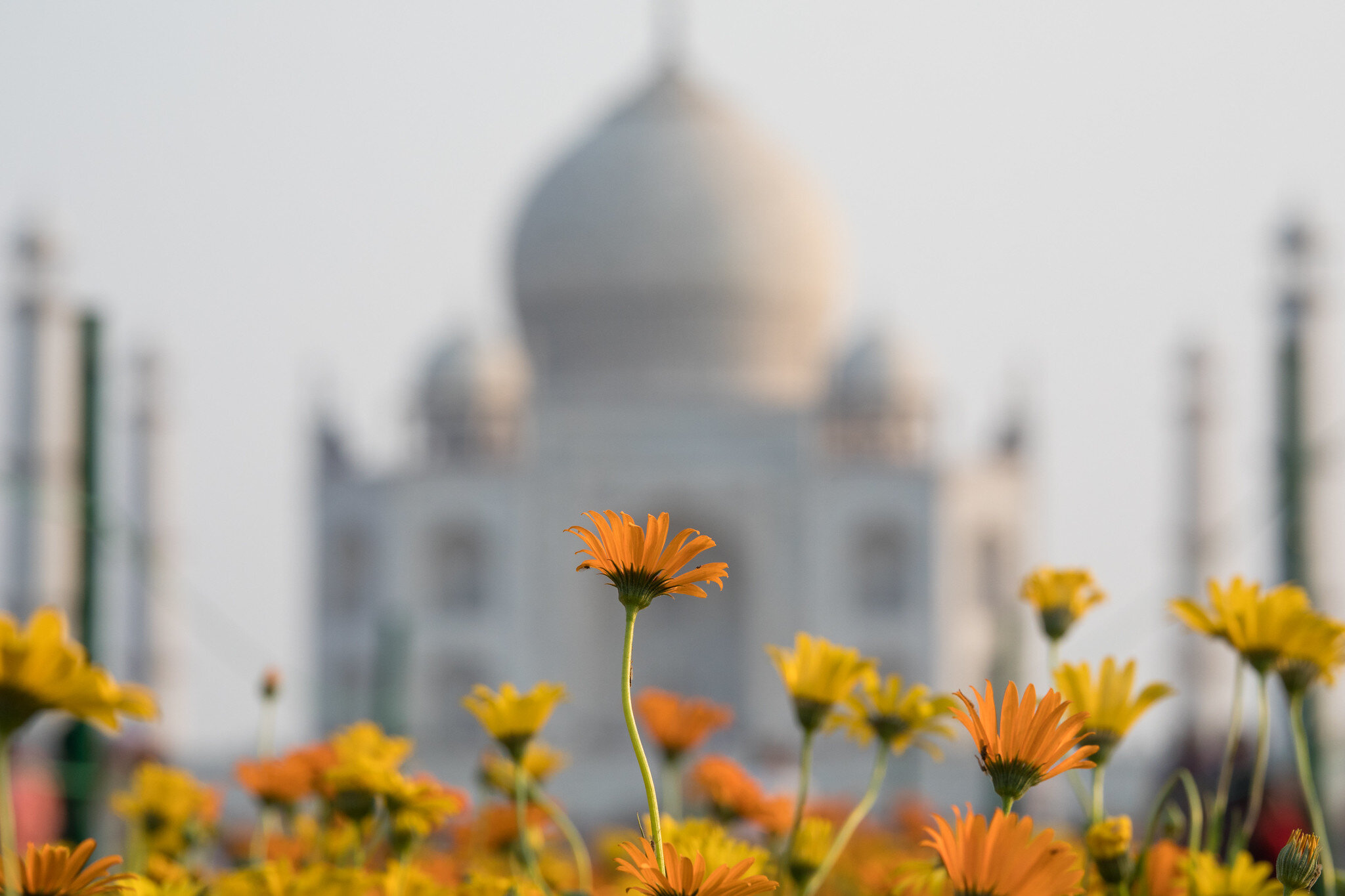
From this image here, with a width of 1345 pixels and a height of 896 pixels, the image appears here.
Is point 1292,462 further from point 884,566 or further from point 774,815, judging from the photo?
point 884,566

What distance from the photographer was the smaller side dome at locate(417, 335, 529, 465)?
644 inches

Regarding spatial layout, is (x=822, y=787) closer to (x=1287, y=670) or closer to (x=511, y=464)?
(x=511, y=464)

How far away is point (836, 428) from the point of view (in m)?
16.6

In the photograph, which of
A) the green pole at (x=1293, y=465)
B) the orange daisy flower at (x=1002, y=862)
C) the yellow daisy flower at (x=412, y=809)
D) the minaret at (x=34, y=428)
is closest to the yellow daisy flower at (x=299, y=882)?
the yellow daisy flower at (x=412, y=809)

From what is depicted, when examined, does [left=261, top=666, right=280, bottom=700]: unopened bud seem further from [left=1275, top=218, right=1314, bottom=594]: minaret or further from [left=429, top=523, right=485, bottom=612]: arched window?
[left=429, top=523, right=485, bottom=612]: arched window

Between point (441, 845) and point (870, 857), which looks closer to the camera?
point (870, 857)

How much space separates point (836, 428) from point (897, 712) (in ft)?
50.9

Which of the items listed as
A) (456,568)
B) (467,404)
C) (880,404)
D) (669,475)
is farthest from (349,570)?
(880,404)

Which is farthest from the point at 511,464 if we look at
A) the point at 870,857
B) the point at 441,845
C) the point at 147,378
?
the point at 870,857

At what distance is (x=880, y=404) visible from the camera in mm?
16172

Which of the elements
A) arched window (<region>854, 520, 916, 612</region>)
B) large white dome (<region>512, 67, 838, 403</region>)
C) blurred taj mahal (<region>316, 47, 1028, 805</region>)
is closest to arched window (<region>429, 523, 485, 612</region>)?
blurred taj mahal (<region>316, 47, 1028, 805</region>)

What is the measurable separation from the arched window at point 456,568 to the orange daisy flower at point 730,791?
1399 cm

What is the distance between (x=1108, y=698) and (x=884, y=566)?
574 inches

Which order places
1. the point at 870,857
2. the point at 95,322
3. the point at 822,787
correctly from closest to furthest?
the point at 870,857 < the point at 95,322 < the point at 822,787
